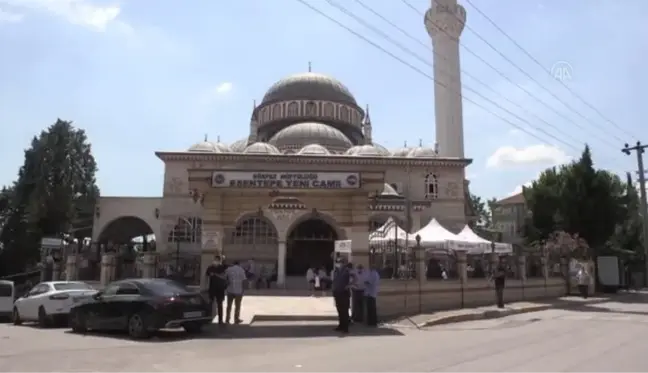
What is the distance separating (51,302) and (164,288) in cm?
438

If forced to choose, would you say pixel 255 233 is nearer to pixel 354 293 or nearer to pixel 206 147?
pixel 206 147

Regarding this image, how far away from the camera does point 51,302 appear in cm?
1338

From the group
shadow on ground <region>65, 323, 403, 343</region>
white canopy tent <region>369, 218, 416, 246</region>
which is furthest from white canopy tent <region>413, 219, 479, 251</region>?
shadow on ground <region>65, 323, 403, 343</region>

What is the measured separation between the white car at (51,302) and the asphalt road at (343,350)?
2.59 ft

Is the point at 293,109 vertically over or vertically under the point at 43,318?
over

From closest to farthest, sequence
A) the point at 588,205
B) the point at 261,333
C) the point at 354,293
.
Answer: the point at 261,333
the point at 354,293
the point at 588,205

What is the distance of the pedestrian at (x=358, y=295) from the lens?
1241 cm

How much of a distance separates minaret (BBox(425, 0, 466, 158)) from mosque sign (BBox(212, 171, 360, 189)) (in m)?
26.9

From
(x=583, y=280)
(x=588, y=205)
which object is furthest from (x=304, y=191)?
(x=588, y=205)

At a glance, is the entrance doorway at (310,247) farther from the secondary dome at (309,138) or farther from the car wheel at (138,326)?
the car wheel at (138,326)

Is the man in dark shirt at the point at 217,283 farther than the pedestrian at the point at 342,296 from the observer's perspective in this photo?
Yes

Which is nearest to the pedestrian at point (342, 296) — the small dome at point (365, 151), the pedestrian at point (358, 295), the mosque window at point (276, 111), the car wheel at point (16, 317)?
the pedestrian at point (358, 295)

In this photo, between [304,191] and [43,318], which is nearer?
[43,318]

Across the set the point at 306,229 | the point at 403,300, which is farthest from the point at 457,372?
the point at 306,229
